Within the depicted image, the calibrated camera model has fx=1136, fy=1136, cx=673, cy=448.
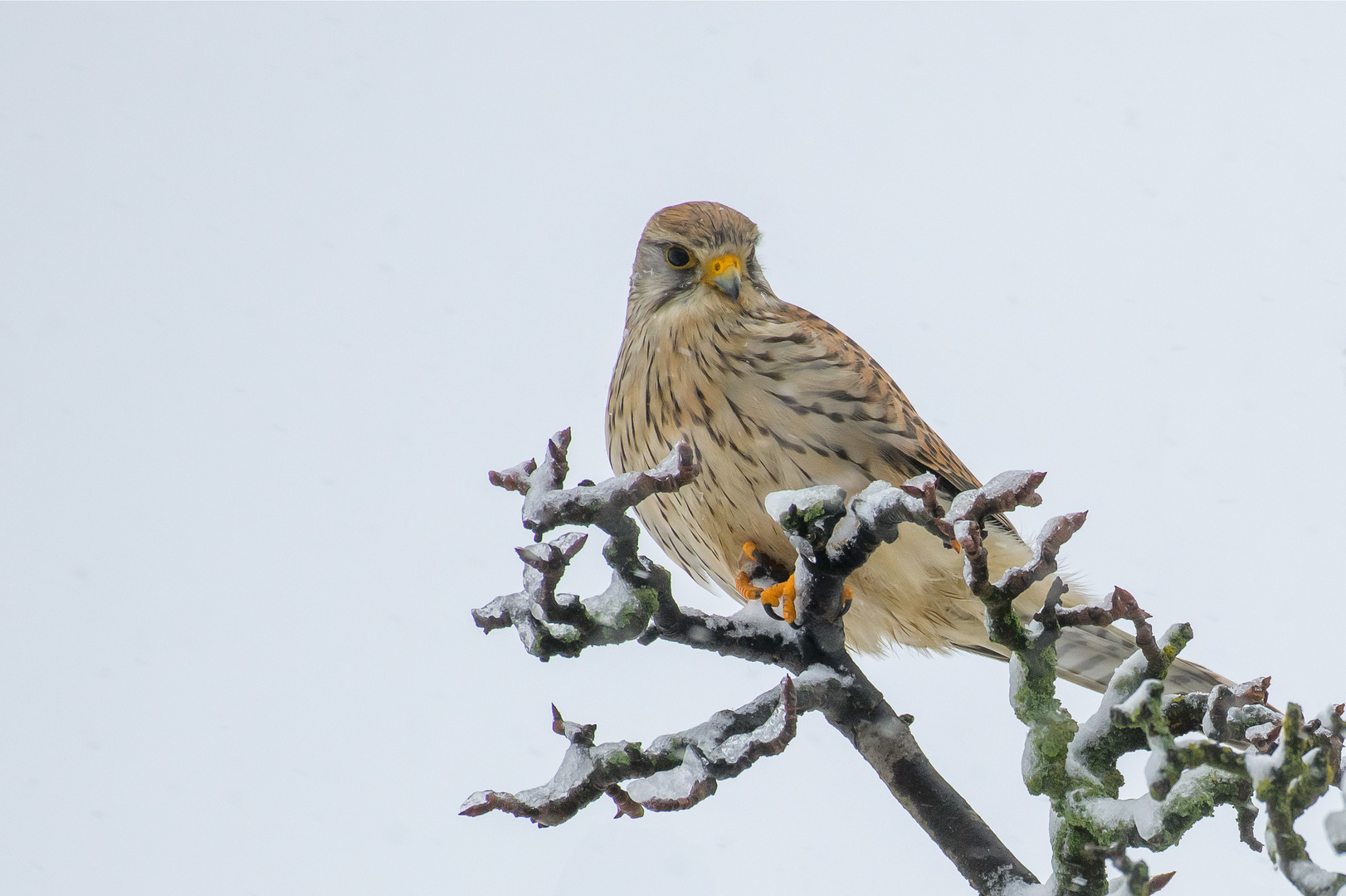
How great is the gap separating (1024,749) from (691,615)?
0.65 meters

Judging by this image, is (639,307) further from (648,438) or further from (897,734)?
(897,734)

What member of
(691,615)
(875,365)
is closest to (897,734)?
(691,615)

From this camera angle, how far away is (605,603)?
1.75m

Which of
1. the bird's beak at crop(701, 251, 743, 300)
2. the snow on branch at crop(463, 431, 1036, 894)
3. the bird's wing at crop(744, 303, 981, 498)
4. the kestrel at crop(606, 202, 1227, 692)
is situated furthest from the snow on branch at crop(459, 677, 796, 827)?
the bird's beak at crop(701, 251, 743, 300)

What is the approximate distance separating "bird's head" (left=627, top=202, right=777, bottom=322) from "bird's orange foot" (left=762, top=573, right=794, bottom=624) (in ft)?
2.49

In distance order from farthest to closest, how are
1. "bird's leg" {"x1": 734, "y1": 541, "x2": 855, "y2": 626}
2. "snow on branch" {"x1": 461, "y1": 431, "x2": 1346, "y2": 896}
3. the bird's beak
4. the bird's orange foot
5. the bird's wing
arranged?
the bird's beak < the bird's wing < "bird's leg" {"x1": 734, "y1": 541, "x2": 855, "y2": 626} < the bird's orange foot < "snow on branch" {"x1": 461, "y1": 431, "x2": 1346, "y2": 896}

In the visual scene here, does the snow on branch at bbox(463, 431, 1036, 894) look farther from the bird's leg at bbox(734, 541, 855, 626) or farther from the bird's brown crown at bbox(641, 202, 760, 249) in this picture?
the bird's brown crown at bbox(641, 202, 760, 249)

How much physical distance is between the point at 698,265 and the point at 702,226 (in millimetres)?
108

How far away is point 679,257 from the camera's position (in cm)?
288

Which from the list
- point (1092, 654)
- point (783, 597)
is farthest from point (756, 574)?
point (1092, 654)

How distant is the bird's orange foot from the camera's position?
7.02 ft

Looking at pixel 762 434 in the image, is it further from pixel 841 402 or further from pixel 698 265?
pixel 698 265

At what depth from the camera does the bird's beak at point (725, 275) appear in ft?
9.04

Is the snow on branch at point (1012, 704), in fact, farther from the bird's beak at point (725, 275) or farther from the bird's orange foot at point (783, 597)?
the bird's beak at point (725, 275)
